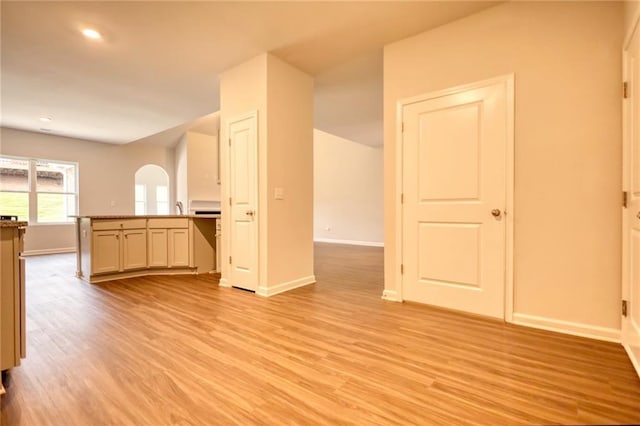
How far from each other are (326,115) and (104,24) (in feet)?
11.9

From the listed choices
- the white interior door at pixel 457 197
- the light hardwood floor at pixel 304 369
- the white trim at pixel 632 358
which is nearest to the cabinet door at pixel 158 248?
the light hardwood floor at pixel 304 369

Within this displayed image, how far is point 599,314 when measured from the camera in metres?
2.17

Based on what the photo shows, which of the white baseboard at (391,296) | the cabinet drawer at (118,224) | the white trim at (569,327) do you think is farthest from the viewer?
the cabinet drawer at (118,224)

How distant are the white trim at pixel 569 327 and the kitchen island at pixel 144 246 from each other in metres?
3.81

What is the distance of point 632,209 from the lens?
1886 millimetres

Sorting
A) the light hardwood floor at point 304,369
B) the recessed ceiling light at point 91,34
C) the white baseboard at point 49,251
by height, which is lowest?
the light hardwood floor at point 304,369

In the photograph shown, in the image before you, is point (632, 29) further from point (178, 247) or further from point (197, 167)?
point (197, 167)

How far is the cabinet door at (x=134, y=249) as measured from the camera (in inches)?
168

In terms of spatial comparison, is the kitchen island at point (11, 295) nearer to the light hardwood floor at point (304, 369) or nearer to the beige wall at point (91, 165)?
the light hardwood floor at point (304, 369)

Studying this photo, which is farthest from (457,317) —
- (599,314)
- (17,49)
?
(17,49)

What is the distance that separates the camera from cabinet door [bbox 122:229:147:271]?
4.28m

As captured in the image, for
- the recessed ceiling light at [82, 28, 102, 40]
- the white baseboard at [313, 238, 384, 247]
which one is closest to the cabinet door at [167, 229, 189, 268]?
the recessed ceiling light at [82, 28, 102, 40]

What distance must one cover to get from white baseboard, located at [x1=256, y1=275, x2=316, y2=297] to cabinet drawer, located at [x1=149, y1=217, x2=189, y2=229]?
1876 millimetres

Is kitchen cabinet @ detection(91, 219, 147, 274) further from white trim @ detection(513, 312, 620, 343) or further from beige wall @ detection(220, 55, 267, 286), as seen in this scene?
white trim @ detection(513, 312, 620, 343)
